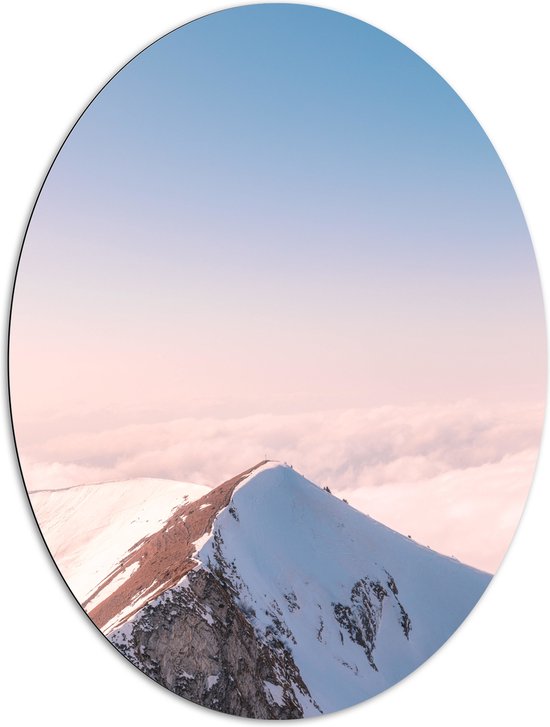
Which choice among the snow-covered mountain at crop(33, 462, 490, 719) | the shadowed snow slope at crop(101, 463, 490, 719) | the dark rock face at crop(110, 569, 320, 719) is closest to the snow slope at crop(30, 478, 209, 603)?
the snow-covered mountain at crop(33, 462, 490, 719)

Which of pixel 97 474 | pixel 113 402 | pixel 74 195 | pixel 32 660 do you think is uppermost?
pixel 74 195

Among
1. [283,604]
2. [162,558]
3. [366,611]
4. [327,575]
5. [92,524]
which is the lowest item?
[366,611]

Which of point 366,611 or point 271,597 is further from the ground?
point 271,597

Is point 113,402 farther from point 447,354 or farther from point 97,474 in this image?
point 447,354

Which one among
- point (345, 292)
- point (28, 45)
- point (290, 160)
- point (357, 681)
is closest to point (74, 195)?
point (28, 45)

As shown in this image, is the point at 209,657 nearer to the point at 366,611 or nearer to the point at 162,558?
the point at 162,558

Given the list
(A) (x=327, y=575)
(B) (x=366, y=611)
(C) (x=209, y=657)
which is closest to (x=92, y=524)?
(C) (x=209, y=657)

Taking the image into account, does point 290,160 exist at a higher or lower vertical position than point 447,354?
higher
